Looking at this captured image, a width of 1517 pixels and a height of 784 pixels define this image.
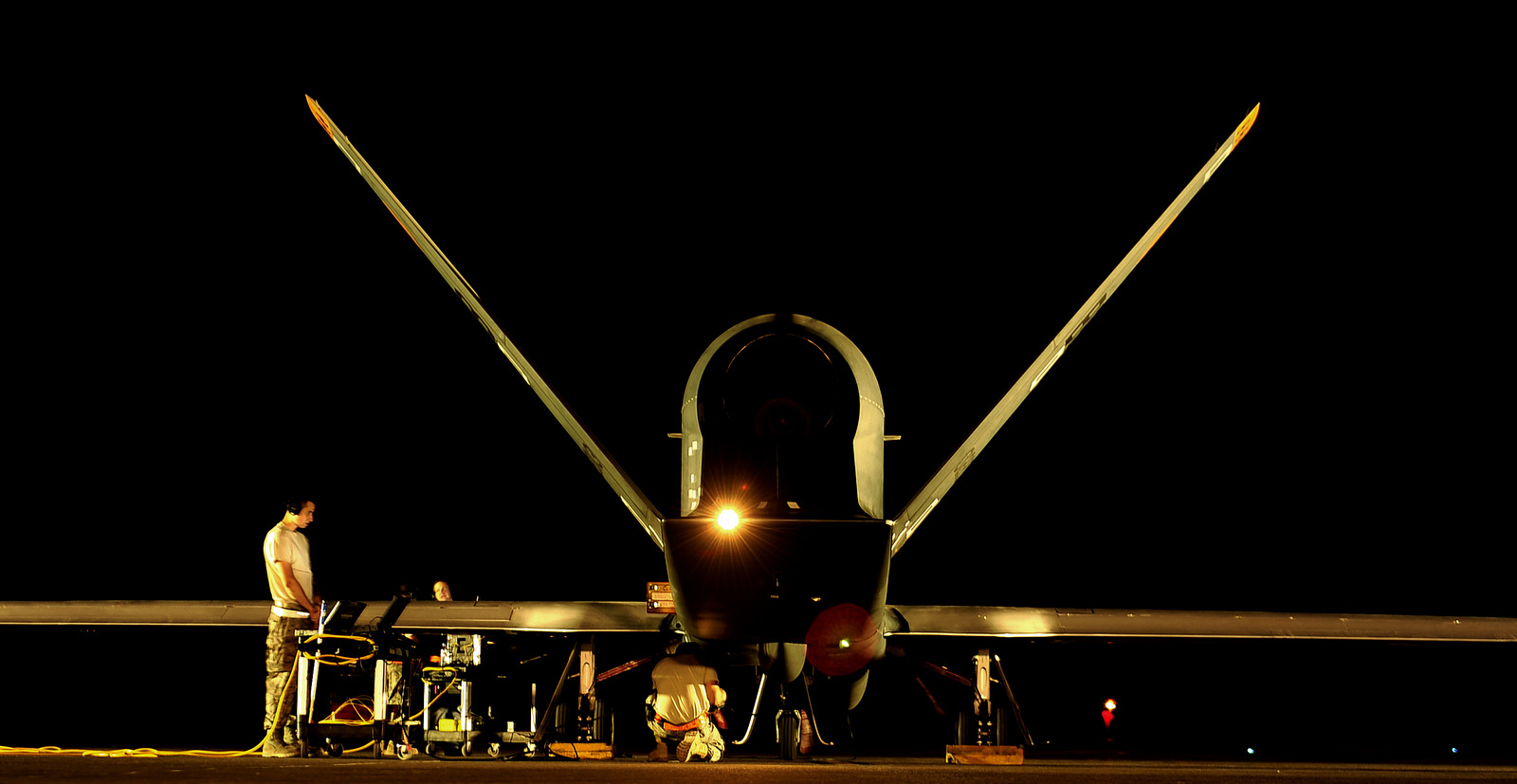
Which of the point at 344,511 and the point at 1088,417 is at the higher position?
the point at 1088,417

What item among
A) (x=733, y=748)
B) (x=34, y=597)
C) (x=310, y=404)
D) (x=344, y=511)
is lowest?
(x=733, y=748)

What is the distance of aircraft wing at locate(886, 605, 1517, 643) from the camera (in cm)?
1066

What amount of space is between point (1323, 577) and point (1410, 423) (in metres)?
2.78

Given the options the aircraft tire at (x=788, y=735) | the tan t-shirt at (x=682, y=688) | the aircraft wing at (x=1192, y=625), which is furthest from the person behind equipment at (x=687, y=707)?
the aircraft wing at (x=1192, y=625)

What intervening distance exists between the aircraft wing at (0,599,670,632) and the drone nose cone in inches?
85.6

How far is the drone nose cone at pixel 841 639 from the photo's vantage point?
8500 mm

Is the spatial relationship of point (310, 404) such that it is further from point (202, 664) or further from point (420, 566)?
point (202, 664)

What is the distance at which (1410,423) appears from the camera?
1881 centimetres

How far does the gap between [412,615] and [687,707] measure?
258 cm

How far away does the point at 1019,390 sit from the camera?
10.2m

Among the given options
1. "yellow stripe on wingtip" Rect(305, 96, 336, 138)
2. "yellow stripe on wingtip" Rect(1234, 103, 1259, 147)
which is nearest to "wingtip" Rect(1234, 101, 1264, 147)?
"yellow stripe on wingtip" Rect(1234, 103, 1259, 147)

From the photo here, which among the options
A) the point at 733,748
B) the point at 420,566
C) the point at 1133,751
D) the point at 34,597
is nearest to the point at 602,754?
the point at 733,748

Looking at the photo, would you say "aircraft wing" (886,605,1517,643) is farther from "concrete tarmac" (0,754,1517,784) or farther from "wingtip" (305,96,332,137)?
"wingtip" (305,96,332,137)

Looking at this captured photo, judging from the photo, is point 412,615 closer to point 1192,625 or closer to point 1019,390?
point 1019,390
